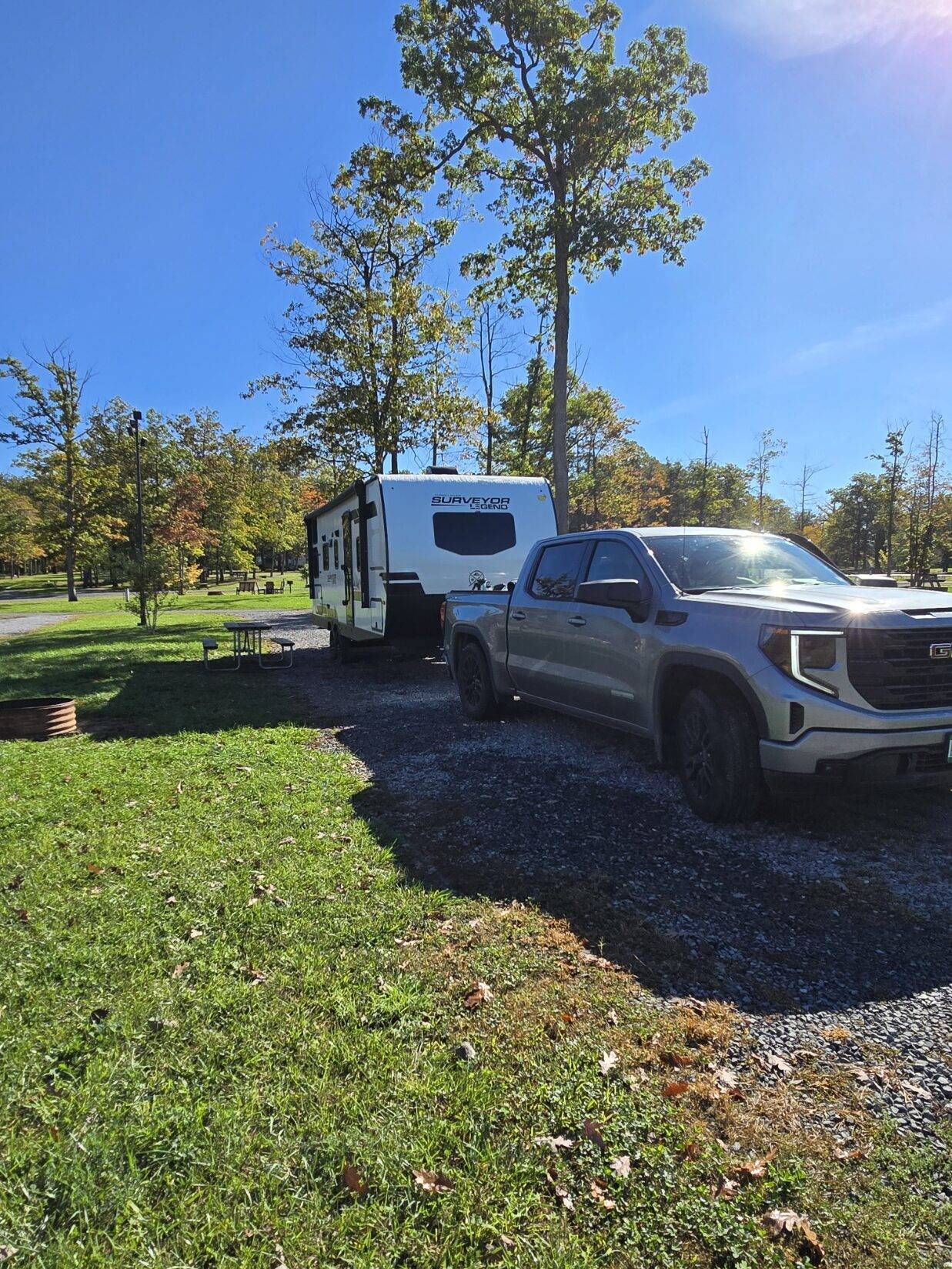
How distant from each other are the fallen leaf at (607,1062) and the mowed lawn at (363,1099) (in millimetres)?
16

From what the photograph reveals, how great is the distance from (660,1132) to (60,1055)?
6.61 ft

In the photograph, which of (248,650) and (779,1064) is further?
(248,650)

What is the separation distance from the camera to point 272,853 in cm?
421

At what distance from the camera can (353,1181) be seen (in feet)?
6.40

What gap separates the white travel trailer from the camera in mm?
9820

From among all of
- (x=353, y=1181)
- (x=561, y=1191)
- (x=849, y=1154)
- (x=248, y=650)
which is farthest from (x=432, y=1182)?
(x=248, y=650)

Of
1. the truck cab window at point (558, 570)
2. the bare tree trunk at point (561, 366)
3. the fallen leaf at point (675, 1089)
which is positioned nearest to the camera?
the fallen leaf at point (675, 1089)

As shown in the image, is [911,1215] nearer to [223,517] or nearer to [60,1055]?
[60,1055]

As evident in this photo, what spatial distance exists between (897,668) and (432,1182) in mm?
3349

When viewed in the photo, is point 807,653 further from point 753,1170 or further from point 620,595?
point 753,1170

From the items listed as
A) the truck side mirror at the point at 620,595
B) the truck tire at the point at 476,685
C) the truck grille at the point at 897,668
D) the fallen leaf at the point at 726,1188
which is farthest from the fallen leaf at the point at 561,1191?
the truck tire at the point at 476,685

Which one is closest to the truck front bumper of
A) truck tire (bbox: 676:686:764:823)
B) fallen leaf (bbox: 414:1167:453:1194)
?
truck tire (bbox: 676:686:764:823)

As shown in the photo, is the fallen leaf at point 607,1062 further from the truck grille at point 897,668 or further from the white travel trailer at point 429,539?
the white travel trailer at point 429,539

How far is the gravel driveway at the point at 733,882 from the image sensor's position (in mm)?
2633
